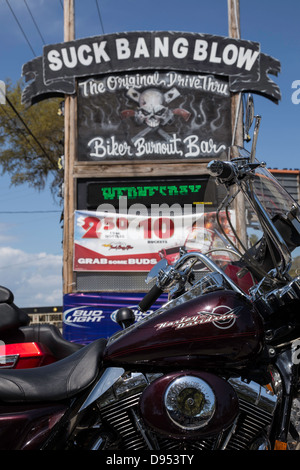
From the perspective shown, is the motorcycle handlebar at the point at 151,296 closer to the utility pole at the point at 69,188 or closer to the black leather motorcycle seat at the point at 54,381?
the black leather motorcycle seat at the point at 54,381

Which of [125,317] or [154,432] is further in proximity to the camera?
[125,317]

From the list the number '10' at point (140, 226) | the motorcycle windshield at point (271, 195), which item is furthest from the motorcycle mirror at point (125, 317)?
the number '10' at point (140, 226)

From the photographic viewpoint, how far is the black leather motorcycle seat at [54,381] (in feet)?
6.53

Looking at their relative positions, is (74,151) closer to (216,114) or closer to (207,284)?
(216,114)

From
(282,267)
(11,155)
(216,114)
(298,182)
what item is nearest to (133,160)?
(216,114)

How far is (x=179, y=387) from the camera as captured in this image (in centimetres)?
188

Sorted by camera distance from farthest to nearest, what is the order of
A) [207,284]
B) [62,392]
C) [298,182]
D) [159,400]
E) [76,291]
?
1. [298,182]
2. [76,291]
3. [207,284]
4. [62,392]
5. [159,400]

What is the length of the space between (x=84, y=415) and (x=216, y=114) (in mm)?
6682

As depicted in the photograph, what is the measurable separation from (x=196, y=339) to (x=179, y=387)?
0.19m

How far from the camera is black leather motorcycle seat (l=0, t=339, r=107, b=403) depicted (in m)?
1.99

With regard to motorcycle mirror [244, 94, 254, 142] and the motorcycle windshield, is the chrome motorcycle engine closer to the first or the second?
the motorcycle windshield

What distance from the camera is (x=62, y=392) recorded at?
2.00 meters

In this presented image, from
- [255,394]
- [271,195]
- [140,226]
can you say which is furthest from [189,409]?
[140,226]

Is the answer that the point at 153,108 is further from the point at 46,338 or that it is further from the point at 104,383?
the point at 104,383
